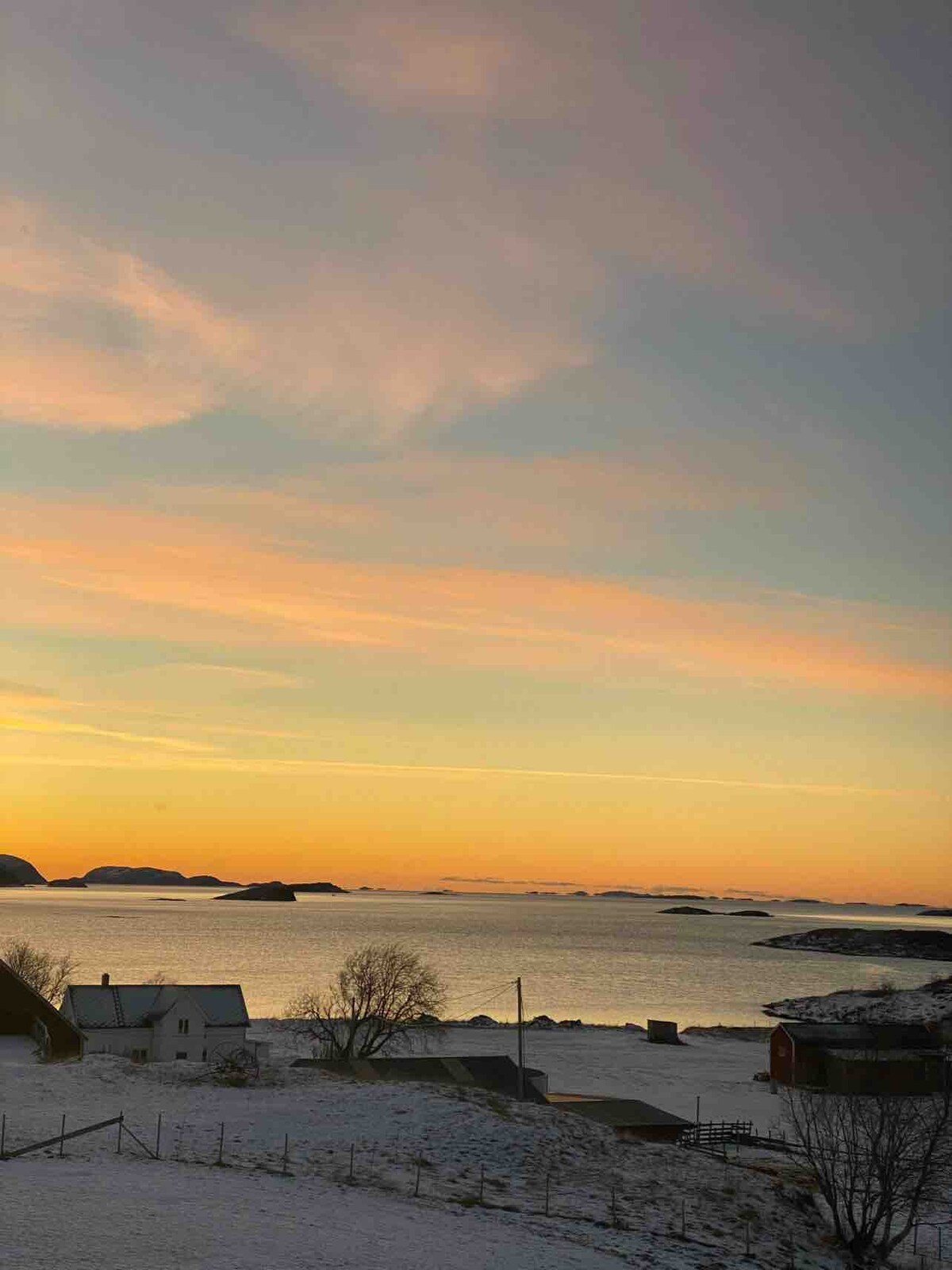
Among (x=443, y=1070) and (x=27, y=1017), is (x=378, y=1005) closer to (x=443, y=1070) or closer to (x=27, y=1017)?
(x=443, y=1070)

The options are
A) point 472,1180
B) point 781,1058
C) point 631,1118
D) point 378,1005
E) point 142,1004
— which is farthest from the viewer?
point 142,1004

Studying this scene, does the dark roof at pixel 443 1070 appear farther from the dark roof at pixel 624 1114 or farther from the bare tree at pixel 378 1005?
the bare tree at pixel 378 1005

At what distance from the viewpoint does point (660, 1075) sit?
73500 millimetres

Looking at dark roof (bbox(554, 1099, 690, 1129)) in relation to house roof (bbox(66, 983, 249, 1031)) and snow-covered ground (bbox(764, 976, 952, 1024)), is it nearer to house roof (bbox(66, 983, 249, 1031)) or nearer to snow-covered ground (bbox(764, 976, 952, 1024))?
house roof (bbox(66, 983, 249, 1031))

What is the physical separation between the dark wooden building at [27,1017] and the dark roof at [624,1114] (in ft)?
77.3

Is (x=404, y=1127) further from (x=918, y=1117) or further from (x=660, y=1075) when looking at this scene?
(x=660, y=1075)

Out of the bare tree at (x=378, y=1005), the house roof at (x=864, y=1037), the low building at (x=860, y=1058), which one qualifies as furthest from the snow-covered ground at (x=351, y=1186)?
the house roof at (x=864, y=1037)

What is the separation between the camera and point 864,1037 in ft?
232

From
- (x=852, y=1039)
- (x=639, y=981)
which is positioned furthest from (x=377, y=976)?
(x=639, y=981)

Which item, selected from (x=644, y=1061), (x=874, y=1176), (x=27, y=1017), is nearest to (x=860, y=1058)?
(x=644, y=1061)

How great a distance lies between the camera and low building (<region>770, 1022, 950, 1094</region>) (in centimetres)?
6612

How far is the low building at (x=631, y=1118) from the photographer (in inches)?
1935

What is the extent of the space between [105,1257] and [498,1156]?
54.3 feet

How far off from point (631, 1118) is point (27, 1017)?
29.0 m
